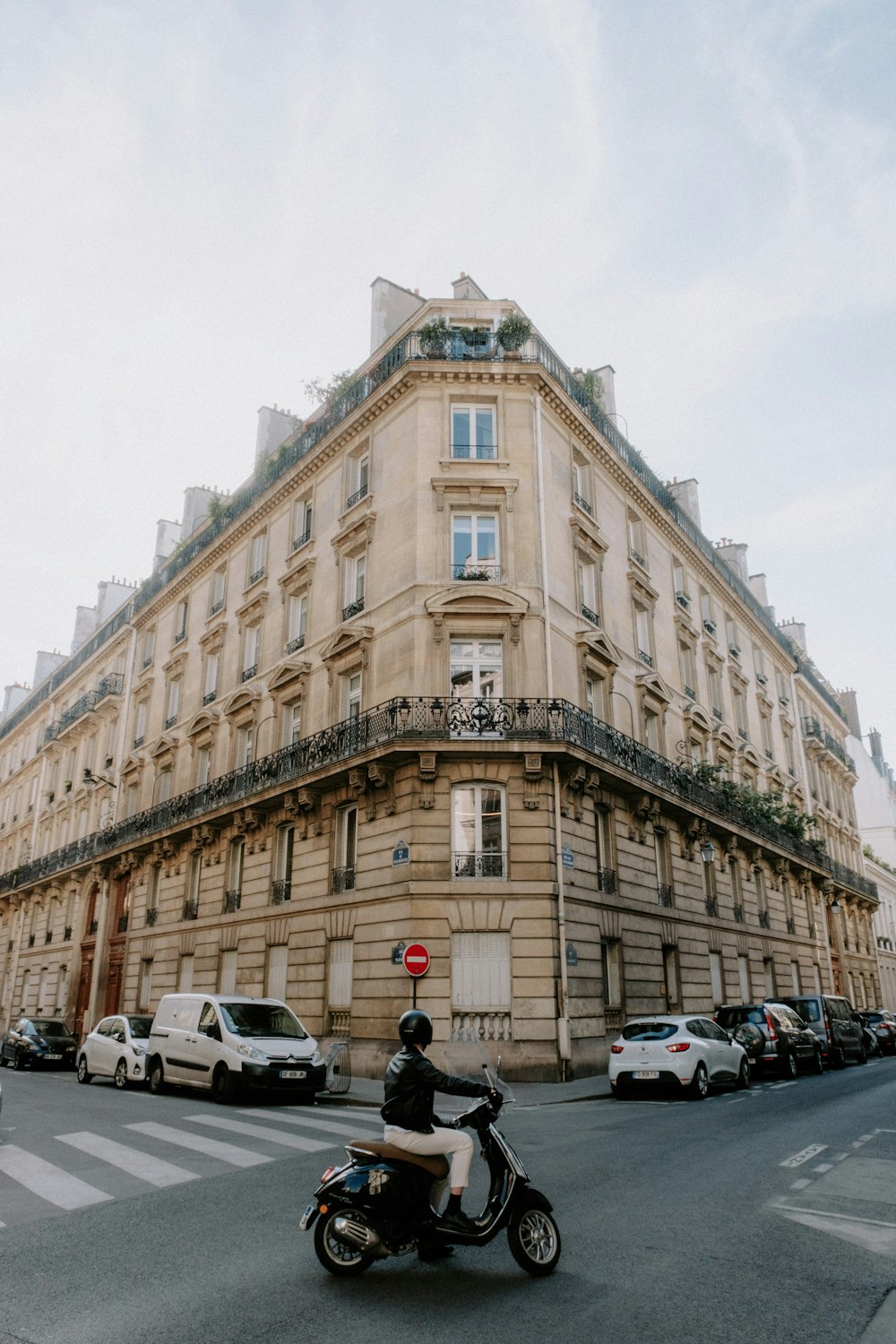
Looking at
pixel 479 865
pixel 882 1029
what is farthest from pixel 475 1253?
pixel 882 1029

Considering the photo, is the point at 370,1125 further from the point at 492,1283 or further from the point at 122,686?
the point at 122,686

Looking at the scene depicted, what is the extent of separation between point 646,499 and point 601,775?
11.2 metres

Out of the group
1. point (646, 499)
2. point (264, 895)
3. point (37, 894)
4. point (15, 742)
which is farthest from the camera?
point (15, 742)

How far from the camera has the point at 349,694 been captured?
75.6ft

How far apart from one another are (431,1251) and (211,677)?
26660 mm

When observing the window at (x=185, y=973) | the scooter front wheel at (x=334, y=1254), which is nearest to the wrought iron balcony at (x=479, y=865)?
the window at (x=185, y=973)

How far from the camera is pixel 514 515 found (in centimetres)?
2228

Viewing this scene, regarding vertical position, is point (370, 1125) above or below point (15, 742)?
below

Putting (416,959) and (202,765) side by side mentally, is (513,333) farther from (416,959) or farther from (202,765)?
(202,765)

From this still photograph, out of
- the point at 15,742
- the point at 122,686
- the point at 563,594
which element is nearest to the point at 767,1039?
the point at 563,594

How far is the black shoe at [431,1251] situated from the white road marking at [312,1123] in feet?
16.7

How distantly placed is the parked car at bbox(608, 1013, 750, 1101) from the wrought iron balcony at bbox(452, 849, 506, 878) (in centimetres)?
429

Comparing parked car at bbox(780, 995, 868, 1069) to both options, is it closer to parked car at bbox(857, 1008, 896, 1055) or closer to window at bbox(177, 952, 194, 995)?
parked car at bbox(857, 1008, 896, 1055)

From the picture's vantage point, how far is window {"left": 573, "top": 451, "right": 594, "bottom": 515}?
82.4ft
